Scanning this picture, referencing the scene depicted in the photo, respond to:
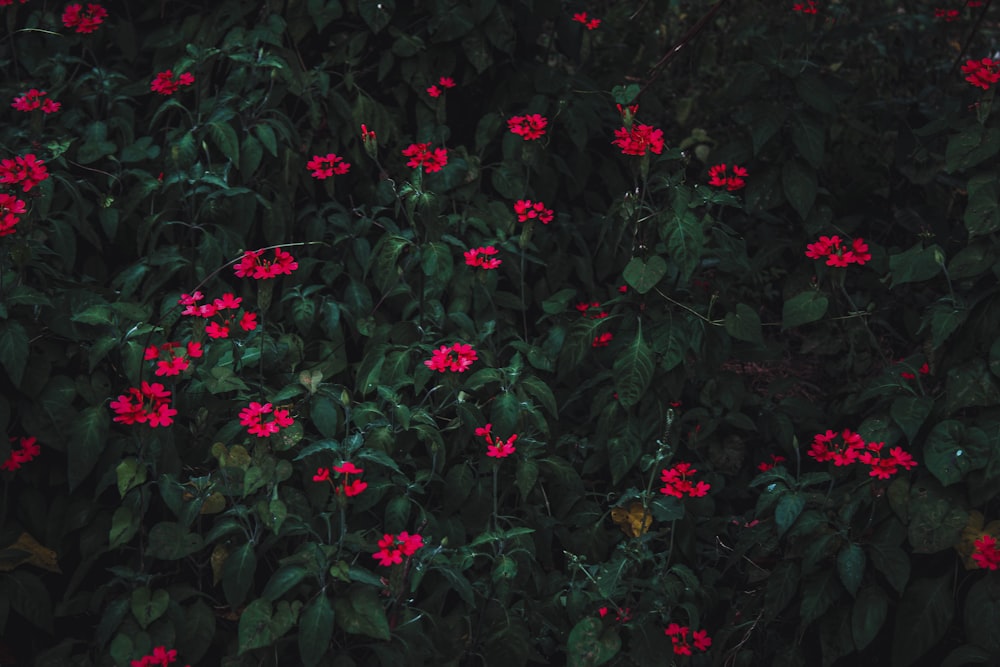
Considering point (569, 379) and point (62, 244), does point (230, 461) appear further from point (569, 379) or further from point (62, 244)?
point (569, 379)

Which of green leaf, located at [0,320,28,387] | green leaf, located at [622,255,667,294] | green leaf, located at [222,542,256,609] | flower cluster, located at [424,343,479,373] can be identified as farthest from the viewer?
green leaf, located at [622,255,667,294]

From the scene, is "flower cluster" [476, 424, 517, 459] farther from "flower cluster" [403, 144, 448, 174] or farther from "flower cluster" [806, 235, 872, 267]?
"flower cluster" [806, 235, 872, 267]

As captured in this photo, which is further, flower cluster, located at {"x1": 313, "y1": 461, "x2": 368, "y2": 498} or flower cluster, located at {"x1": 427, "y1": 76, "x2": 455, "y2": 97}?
flower cluster, located at {"x1": 427, "y1": 76, "x2": 455, "y2": 97}

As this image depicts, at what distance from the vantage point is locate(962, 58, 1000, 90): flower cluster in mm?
2691

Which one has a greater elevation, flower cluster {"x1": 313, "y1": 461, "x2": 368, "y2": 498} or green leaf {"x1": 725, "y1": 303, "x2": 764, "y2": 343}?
flower cluster {"x1": 313, "y1": 461, "x2": 368, "y2": 498}

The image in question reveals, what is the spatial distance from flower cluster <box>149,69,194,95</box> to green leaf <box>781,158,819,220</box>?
2020 millimetres

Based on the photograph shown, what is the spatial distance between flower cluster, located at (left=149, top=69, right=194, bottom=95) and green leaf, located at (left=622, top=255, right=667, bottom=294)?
1.57 metres

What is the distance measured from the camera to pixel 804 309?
9.53 feet

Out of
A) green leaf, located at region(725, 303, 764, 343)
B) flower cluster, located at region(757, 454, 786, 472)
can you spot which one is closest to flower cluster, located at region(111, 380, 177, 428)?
green leaf, located at region(725, 303, 764, 343)

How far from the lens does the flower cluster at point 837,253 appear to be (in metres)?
2.89

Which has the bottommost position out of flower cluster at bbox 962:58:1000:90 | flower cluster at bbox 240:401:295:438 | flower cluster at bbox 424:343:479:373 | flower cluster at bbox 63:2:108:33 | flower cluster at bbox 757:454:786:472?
flower cluster at bbox 757:454:786:472

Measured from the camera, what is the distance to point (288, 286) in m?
3.19

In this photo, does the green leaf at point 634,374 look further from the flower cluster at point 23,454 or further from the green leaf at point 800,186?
the flower cluster at point 23,454

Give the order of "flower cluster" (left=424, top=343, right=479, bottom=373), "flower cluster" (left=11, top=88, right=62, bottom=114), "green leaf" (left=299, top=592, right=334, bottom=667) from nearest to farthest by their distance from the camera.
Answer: "green leaf" (left=299, top=592, right=334, bottom=667), "flower cluster" (left=424, top=343, right=479, bottom=373), "flower cluster" (left=11, top=88, right=62, bottom=114)
